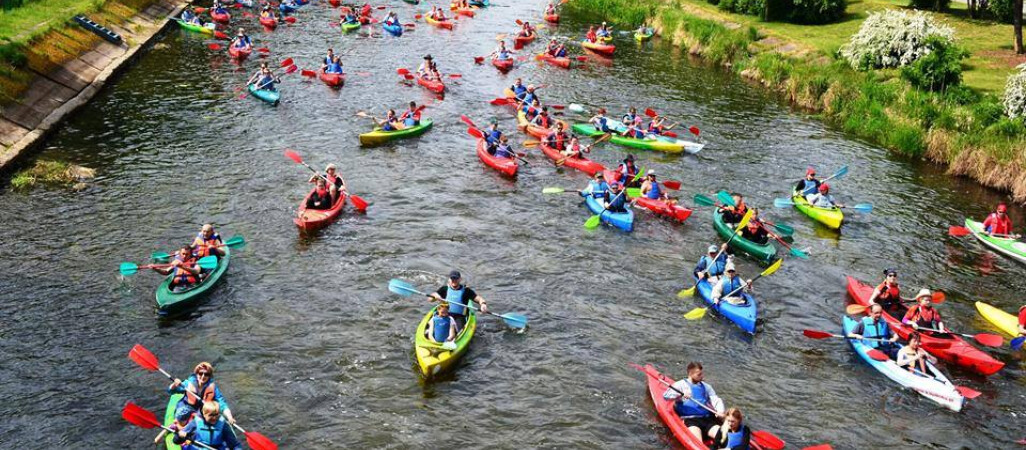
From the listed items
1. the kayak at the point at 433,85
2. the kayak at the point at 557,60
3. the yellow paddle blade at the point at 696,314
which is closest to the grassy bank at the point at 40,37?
the kayak at the point at 433,85

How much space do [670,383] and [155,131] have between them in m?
24.7

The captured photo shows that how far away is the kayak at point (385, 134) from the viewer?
33.2 m

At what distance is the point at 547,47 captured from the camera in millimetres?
50875

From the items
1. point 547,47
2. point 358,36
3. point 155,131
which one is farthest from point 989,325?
point 358,36

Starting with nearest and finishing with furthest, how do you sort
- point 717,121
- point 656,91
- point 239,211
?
1. point 239,211
2. point 717,121
3. point 656,91

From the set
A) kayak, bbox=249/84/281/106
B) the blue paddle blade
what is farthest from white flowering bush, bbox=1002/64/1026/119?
kayak, bbox=249/84/281/106

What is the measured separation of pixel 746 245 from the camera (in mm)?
25297

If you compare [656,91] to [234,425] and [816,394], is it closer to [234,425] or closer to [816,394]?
[816,394]

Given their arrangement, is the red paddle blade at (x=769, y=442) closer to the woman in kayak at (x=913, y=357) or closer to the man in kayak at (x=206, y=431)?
the woman in kayak at (x=913, y=357)

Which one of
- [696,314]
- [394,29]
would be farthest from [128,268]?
[394,29]

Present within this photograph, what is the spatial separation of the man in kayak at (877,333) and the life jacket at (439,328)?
32.7 feet

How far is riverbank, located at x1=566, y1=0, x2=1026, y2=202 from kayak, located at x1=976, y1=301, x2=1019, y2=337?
9796 millimetres

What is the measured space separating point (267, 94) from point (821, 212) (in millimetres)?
24662

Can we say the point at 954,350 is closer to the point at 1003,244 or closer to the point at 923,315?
the point at 923,315
